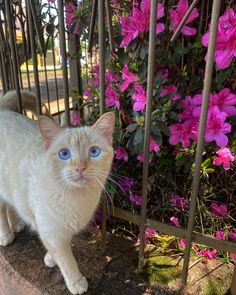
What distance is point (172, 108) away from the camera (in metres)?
1.15

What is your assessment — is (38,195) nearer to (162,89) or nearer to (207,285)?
(162,89)

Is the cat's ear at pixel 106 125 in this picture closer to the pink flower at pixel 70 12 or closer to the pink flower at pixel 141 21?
the pink flower at pixel 141 21

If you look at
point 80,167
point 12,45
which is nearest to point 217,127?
point 80,167

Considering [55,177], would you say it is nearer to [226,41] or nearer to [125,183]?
[125,183]

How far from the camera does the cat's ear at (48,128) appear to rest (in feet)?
3.56

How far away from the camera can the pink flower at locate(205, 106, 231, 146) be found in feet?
3.34

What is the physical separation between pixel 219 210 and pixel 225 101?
0.61 meters

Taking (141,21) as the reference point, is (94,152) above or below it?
below

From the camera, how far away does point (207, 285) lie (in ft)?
4.16

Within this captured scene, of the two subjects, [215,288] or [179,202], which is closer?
[215,288]

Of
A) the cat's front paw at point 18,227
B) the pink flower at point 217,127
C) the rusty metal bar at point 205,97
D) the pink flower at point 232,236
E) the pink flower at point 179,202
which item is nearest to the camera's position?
the rusty metal bar at point 205,97

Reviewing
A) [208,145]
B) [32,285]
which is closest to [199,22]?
[208,145]

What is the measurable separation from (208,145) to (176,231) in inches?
15.5

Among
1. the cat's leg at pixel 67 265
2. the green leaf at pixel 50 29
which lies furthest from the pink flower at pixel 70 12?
the cat's leg at pixel 67 265
